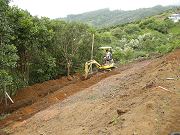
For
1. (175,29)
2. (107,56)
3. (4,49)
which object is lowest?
(175,29)

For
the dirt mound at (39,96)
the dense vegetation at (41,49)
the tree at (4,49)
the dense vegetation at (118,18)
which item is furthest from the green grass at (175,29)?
the dense vegetation at (118,18)

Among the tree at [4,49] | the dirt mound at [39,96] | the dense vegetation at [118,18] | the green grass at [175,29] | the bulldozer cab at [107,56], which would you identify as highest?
the tree at [4,49]

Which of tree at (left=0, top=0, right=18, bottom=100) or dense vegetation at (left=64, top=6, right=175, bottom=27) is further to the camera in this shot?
dense vegetation at (left=64, top=6, right=175, bottom=27)

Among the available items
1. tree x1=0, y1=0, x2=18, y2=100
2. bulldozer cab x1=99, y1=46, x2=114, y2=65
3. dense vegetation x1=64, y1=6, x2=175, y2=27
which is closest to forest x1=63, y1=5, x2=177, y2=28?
dense vegetation x1=64, y1=6, x2=175, y2=27

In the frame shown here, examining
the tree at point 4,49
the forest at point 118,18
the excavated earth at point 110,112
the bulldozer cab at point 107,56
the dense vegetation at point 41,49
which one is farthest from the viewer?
the forest at point 118,18

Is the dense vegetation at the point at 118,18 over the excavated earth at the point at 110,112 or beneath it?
beneath

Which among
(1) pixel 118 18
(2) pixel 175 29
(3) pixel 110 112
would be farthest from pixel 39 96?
(1) pixel 118 18

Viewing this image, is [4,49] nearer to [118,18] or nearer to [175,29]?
[175,29]

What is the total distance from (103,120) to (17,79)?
1585 centimetres

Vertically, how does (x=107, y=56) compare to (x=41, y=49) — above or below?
below

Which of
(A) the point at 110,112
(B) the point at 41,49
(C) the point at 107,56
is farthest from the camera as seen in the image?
(B) the point at 41,49

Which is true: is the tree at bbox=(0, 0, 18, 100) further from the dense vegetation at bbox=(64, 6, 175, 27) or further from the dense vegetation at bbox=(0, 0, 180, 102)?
the dense vegetation at bbox=(64, 6, 175, 27)

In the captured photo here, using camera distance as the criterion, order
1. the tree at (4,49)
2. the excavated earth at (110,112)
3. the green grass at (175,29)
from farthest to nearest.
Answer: the green grass at (175,29) < the tree at (4,49) < the excavated earth at (110,112)

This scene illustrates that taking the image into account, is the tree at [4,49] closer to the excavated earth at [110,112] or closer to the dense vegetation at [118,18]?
the excavated earth at [110,112]
